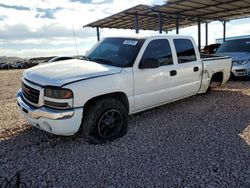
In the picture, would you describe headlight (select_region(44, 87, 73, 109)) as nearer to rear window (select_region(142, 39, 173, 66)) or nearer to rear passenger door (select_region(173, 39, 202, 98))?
rear window (select_region(142, 39, 173, 66))

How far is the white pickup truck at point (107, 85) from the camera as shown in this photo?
12.5 feet

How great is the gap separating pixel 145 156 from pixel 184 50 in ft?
10.3

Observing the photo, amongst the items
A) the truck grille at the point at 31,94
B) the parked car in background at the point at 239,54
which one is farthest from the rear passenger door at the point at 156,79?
the parked car in background at the point at 239,54

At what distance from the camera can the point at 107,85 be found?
4156 millimetres

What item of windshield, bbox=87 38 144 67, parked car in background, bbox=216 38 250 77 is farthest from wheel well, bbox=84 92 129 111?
parked car in background, bbox=216 38 250 77

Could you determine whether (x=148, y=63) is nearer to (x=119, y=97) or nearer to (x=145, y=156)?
(x=119, y=97)

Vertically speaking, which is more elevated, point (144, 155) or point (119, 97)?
point (119, 97)

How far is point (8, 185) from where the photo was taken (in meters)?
3.02

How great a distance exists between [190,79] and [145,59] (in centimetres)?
174

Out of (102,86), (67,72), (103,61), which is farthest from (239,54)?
(67,72)

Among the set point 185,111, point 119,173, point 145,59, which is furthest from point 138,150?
point 185,111

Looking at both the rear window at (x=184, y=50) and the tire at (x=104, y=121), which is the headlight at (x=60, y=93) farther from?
the rear window at (x=184, y=50)

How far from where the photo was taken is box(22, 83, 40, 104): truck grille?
3972 millimetres

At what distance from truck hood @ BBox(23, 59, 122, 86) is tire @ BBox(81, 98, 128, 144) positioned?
481 millimetres
